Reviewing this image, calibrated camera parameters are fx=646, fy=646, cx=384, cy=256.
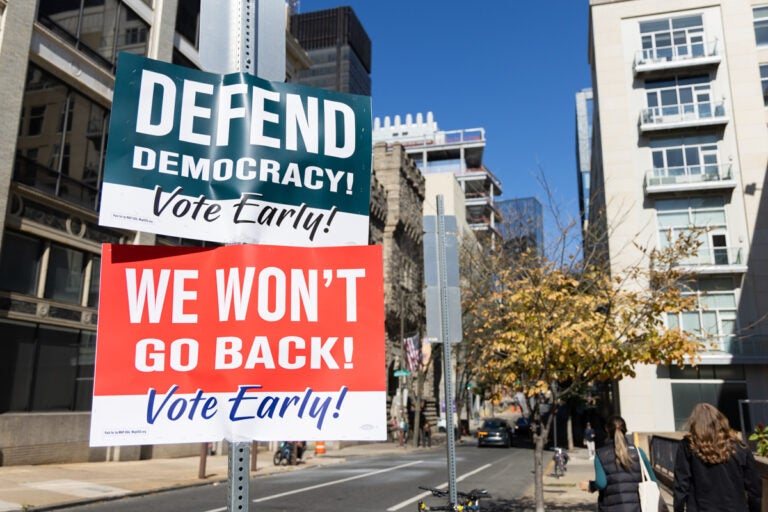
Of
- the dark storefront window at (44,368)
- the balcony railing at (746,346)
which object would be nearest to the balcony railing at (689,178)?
the balcony railing at (746,346)

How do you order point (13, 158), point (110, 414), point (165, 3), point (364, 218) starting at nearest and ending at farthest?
point (110, 414), point (364, 218), point (13, 158), point (165, 3)

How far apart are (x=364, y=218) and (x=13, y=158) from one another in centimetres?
1799

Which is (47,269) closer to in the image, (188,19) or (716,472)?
(188,19)

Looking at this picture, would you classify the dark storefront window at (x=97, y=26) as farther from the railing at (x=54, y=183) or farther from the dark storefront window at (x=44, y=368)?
the dark storefront window at (x=44, y=368)

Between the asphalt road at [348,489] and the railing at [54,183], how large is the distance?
995cm

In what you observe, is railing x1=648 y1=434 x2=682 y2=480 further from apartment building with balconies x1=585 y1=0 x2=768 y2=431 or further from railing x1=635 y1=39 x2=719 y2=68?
railing x1=635 y1=39 x2=719 y2=68

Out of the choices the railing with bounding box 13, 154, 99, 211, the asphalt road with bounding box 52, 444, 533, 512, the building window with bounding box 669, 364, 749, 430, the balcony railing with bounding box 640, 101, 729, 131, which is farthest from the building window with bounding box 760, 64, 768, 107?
the railing with bounding box 13, 154, 99, 211

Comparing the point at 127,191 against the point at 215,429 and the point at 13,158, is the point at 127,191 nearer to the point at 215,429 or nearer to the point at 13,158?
the point at 215,429

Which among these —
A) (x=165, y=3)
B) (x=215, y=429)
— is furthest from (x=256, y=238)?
(x=165, y=3)

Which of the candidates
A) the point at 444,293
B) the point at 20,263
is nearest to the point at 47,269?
the point at 20,263

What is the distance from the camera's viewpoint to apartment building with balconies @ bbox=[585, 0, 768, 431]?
3338 cm

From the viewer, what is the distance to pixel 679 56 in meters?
36.4

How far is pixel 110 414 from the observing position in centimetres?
271

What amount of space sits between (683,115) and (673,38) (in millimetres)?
4875
